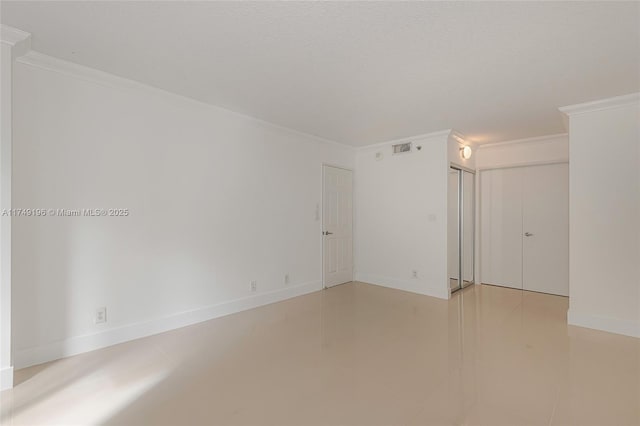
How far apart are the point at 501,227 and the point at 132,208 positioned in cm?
553

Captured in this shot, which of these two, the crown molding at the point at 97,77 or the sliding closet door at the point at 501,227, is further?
the sliding closet door at the point at 501,227

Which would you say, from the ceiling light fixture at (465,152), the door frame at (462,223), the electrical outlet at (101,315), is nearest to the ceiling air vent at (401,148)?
the door frame at (462,223)

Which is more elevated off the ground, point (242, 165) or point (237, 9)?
point (237, 9)

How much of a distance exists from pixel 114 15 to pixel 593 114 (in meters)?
4.69

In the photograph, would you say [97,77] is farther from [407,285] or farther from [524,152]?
[524,152]

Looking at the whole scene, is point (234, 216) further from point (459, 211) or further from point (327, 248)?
point (459, 211)

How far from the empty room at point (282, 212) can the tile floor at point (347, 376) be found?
2 centimetres

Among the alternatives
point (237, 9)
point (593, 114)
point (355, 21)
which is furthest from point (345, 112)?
point (593, 114)

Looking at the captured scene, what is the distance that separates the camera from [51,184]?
2566 millimetres

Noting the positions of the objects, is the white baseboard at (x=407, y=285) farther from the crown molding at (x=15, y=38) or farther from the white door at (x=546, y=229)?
the crown molding at (x=15, y=38)

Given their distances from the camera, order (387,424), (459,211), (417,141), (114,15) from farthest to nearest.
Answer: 1. (459,211)
2. (417,141)
3. (114,15)
4. (387,424)

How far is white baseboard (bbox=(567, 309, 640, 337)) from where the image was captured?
3.20 meters

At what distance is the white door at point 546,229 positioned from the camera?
15.5 ft

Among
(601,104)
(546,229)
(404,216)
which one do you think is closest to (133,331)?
(404,216)
